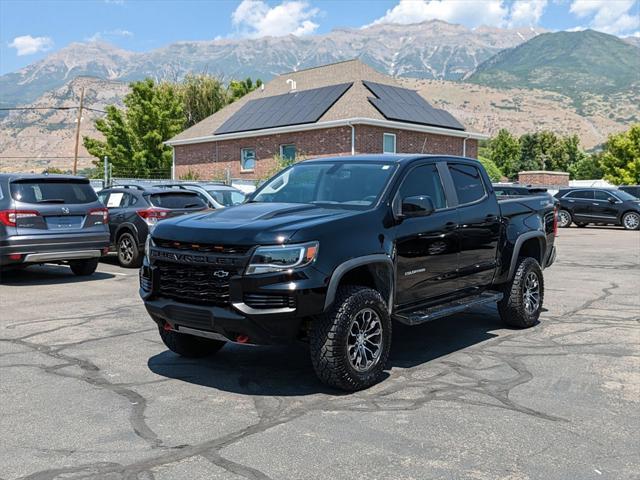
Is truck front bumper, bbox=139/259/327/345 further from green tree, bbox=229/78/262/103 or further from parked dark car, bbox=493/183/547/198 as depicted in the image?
green tree, bbox=229/78/262/103

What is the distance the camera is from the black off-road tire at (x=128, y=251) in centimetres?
1349

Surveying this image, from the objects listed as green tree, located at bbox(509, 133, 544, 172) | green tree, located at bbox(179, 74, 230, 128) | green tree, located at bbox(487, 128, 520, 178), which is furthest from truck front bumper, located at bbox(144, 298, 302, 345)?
green tree, located at bbox(509, 133, 544, 172)

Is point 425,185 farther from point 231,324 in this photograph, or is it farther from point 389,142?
point 389,142

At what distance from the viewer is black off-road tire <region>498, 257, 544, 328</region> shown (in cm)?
795

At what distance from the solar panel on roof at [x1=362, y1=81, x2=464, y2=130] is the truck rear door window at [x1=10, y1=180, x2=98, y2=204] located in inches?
833

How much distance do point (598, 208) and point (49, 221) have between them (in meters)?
23.8

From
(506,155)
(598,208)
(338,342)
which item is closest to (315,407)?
(338,342)

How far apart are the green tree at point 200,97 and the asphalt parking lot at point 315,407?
154 feet

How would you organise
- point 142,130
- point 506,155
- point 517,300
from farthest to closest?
1. point 506,155
2. point 142,130
3. point 517,300

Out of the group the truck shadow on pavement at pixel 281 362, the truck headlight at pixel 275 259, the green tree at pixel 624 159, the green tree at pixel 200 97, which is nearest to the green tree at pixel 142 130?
the green tree at pixel 200 97

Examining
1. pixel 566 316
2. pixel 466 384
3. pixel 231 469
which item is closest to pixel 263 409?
pixel 231 469

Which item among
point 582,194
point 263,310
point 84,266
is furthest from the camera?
point 582,194

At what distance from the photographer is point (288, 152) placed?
3416 cm

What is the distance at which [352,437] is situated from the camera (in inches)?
181
